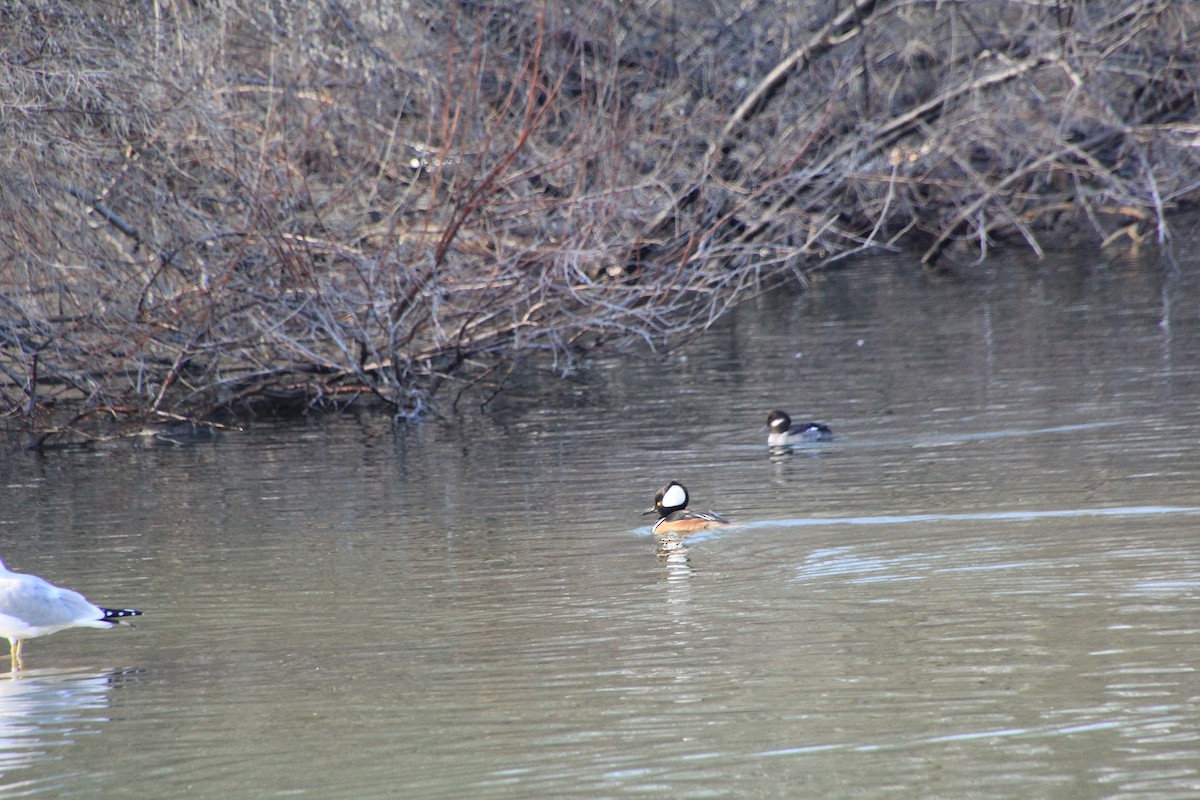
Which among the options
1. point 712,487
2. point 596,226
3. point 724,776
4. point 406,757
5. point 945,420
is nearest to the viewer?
point 724,776

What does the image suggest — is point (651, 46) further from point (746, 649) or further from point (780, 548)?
point (746, 649)

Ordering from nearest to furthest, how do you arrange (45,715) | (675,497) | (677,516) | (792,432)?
1. (45,715)
2. (677,516)
3. (675,497)
4. (792,432)

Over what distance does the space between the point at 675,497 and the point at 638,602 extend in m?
2.32

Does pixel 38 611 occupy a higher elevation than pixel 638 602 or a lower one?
higher

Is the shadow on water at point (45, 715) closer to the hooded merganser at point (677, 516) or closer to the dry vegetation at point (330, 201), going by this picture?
the hooded merganser at point (677, 516)

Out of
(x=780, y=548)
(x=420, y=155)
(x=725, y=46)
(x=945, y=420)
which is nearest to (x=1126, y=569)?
(x=780, y=548)

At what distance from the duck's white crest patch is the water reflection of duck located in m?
4.03

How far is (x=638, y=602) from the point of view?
8.85 meters

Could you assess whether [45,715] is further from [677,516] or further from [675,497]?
[675,497]

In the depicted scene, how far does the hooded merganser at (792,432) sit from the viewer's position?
14.1m

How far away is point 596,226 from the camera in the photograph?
1675cm

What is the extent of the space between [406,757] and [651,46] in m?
19.4

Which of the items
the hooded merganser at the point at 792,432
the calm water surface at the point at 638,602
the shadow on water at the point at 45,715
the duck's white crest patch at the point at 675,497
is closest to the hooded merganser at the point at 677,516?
the duck's white crest patch at the point at 675,497

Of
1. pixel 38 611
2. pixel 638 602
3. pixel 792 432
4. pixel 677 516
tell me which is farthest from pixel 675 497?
pixel 38 611
